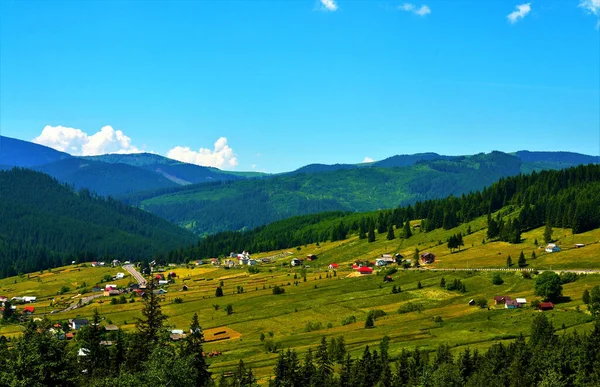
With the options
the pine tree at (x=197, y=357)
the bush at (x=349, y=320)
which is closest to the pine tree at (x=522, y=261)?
the bush at (x=349, y=320)

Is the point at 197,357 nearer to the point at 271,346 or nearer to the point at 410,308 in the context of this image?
the point at 271,346

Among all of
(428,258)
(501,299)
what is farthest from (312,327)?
(428,258)

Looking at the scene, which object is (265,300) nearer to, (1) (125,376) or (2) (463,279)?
(2) (463,279)

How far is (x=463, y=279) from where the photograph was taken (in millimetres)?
158625

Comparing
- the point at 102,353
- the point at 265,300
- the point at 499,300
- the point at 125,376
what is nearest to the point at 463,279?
the point at 499,300

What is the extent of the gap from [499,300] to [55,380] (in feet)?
350

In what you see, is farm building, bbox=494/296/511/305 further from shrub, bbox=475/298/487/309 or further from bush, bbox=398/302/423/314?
bush, bbox=398/302/423/314

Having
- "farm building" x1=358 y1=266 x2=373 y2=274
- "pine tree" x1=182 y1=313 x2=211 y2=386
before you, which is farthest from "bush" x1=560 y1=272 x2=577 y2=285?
"pine tree" x1=182 y1=313 x2=211 y2=386

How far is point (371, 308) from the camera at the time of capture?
470 ft

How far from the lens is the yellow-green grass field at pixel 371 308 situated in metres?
109

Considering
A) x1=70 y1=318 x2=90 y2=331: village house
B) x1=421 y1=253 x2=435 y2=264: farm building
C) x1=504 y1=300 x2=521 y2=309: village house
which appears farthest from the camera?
x1=421 y1=253 x2=435 y2=264: farm building

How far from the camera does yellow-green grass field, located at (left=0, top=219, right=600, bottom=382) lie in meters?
109

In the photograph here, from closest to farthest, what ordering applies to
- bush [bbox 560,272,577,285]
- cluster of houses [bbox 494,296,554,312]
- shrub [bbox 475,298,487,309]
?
cluster of houses [bbox 494,296,554,312], shrub [bbox 475,298,487,309], bush [bbox 560,272,577,285]

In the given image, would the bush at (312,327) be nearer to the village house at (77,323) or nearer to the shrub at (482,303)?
the shrub at (482,303)
